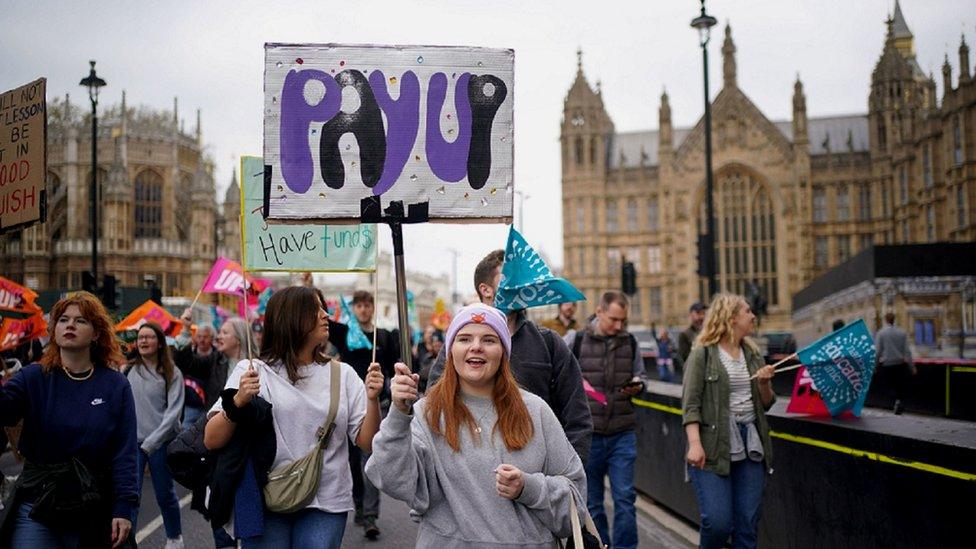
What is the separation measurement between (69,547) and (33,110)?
322cm

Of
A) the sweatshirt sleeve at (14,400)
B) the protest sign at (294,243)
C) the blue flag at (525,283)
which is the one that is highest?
the protest sign at (294,243)

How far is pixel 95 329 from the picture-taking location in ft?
15.0

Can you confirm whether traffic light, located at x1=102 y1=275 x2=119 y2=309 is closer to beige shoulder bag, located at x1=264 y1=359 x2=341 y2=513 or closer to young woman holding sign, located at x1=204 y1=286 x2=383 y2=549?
young woman holding sign, located at x1=204 y1=286 x2=383 y2=549

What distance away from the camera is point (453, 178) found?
4344 millimetres

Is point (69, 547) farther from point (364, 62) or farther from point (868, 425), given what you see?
point (868, 425)

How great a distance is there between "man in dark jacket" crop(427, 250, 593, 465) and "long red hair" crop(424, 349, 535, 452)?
47.1 inches

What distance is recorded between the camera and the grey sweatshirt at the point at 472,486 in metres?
3.19

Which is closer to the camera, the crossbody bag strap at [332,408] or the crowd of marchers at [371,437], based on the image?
the crowd of marchers at [371,437]

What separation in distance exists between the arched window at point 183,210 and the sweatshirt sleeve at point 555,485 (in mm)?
69687

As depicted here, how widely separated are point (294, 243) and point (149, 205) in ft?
214

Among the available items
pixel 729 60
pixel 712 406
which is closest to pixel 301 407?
pixel 712 406

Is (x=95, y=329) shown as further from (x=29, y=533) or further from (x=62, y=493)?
(x=29, y=533)

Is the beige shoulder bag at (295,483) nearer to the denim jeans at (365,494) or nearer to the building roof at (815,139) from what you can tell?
the denim jeans at (365,494)

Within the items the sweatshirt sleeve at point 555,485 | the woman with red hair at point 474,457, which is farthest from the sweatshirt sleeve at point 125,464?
the sweatshirt sleeve at point 555,485
